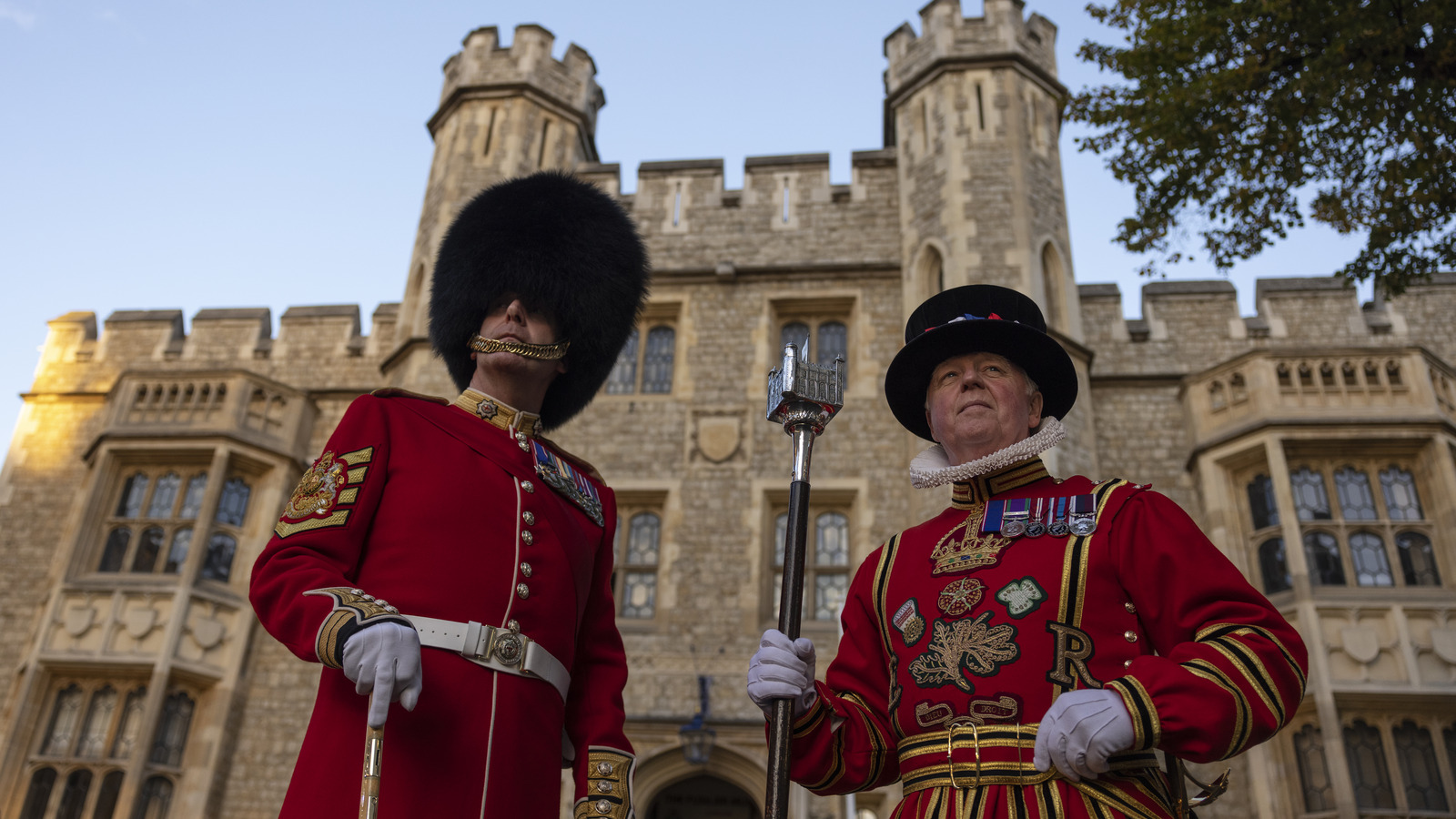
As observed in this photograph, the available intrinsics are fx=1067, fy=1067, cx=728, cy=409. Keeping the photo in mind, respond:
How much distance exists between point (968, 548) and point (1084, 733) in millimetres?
667

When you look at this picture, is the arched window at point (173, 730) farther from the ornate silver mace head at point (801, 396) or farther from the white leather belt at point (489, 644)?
the ornate silver mace head at point (801, 396)

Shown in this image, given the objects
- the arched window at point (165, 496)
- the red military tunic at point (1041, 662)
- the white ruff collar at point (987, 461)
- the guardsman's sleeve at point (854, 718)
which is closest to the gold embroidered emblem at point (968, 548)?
the red military tunic at point (1041, 662)

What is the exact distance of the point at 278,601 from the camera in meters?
2.33

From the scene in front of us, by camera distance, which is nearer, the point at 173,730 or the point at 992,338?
the point at 992,338

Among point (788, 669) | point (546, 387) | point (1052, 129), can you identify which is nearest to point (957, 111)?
point (1052, 129)

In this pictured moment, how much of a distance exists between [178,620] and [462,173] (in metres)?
5.43

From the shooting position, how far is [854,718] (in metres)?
2.64

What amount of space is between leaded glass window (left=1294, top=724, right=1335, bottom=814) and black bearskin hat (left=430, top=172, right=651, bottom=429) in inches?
290

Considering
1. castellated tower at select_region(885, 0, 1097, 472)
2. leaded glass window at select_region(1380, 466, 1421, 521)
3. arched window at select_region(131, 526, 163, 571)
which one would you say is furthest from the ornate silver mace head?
arched window at select_region(131, 526, 163, 571)

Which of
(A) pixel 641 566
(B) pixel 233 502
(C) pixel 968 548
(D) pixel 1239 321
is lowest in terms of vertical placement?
(C) pixel 968 548

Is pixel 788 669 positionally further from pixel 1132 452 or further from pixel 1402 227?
pixel 1132 452

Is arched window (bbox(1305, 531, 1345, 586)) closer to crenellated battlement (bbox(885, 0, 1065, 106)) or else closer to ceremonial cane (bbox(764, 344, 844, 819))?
crenellated battlement (bbox(885, 0, 1065, 106))

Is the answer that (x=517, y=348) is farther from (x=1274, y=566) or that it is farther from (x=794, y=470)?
(x=1274, y=566)

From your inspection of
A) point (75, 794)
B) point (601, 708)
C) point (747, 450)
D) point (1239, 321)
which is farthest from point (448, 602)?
point (1239, 321)
